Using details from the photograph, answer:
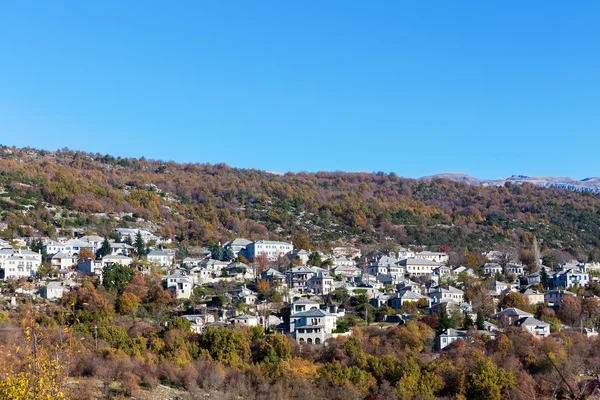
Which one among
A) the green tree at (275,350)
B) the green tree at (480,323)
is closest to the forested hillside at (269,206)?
the green tree at (480,323)

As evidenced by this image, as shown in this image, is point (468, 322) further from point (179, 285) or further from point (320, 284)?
point (179, 285)

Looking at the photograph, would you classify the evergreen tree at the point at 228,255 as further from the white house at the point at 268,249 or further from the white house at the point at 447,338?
the white house at the point at 447,338

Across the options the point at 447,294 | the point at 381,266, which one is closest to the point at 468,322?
the point at 447,294

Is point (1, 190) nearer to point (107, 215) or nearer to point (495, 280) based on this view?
point (107, 215)

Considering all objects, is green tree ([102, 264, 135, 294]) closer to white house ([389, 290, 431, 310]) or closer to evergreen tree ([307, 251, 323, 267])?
white house ([389, 290, 431, 310])

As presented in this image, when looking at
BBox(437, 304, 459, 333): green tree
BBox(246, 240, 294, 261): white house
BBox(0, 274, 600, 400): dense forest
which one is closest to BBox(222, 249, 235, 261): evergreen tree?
BBox(246, 240, 294, 261): white house

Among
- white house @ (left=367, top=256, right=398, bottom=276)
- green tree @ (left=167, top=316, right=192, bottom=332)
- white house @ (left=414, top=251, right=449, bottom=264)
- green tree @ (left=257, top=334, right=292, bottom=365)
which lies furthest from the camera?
white house @ (left=414, top=251, right=449, bottom=264)
